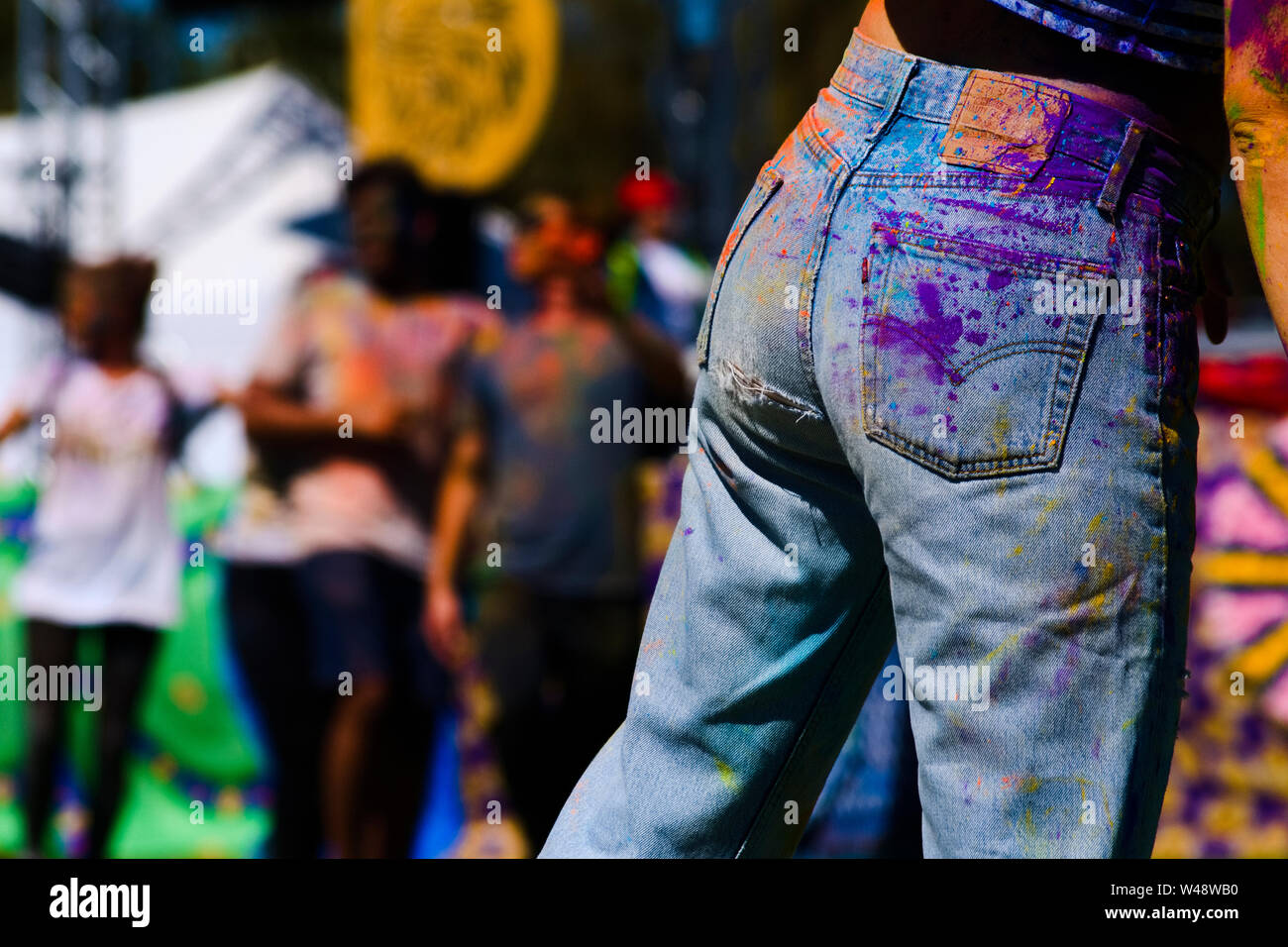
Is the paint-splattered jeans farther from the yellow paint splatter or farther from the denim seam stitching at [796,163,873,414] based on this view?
the yellow paint splatter

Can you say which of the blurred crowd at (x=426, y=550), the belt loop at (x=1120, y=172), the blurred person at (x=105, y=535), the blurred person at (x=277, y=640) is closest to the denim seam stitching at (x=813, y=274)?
the belt loop at (x=1120, y=172)

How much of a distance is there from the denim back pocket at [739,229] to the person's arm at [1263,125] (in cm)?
43

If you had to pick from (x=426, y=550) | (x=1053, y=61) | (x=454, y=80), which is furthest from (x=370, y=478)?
(x=454, y=80)

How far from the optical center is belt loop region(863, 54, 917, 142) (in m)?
1.42

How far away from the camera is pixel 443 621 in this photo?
438 centimetres

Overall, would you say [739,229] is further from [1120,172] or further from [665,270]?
[665,270]

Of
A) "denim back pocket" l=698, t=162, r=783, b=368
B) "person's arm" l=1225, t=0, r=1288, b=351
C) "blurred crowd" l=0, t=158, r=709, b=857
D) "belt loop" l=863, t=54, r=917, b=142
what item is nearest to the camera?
"person's arm" l=1225, t=0, r=1288, b=351

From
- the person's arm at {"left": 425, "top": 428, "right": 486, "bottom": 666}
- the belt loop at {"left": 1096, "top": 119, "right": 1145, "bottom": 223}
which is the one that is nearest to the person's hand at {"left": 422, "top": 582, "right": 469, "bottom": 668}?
the person's arm at {"left": 425, "top": 428, "right": 486, "bottom": 666}

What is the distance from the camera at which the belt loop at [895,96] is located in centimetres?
142

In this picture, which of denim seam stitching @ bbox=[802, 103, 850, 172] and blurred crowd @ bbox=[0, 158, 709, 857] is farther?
blurred crowd @ bbox=[0, 158, 709, 857]

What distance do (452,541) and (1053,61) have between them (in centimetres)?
323

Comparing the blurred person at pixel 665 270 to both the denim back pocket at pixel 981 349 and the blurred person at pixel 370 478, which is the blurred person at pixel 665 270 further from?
the denim back pocket at pixel 981 349

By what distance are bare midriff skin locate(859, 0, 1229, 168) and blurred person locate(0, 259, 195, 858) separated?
372 centimetres
